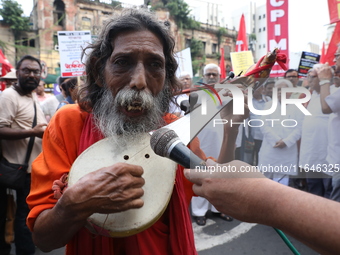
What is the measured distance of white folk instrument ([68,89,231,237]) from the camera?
1.11 meters

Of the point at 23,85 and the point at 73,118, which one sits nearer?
the point at 73,118

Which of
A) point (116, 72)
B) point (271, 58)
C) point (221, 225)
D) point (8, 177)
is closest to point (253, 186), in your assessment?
point (271, 58)

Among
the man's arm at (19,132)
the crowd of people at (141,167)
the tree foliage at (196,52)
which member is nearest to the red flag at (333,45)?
the crowd of people at (141,167)

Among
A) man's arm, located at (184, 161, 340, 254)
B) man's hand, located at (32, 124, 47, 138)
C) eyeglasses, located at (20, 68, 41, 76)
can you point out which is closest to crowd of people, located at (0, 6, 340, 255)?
man's arm, located at (184, 161, 340, 254)

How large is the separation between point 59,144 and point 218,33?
137 ft

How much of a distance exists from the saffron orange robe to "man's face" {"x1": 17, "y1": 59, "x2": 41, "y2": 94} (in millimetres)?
2285

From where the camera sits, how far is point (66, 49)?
5316mm

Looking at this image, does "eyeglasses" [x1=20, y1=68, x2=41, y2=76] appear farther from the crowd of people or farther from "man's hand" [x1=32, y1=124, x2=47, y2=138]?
the crowd of people

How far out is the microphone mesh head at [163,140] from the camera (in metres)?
0.94

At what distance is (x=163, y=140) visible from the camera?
96cm

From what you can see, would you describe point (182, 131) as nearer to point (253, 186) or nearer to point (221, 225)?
point (253, 186)

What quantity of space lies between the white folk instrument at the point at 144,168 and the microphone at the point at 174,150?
0.38 ft

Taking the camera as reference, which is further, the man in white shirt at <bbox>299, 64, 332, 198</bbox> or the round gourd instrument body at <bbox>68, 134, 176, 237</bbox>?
the man in white shirt at <bbox>299, 64, 332, 198</bbox>

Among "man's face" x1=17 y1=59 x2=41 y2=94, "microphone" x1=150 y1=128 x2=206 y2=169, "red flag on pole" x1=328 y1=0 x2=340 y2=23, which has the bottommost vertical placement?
"microphone" x1=150 y1=128 x2=206 y2=169
